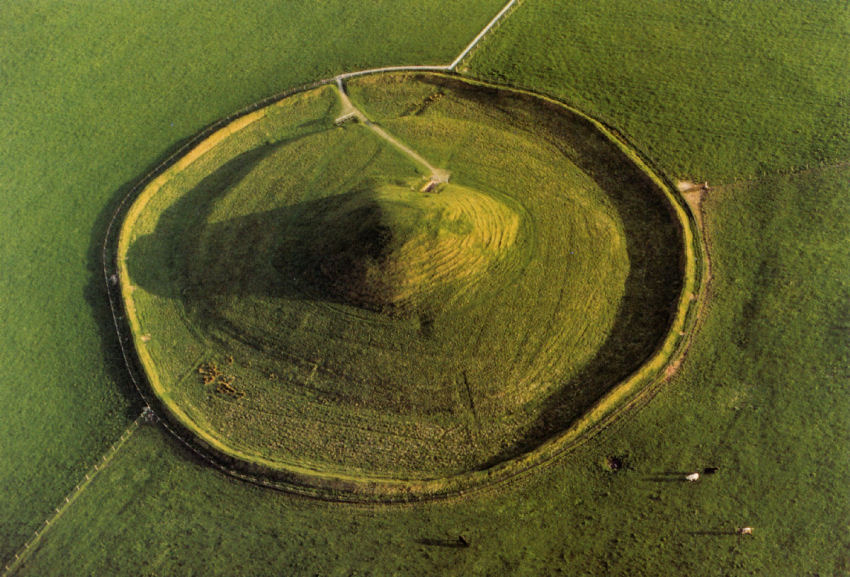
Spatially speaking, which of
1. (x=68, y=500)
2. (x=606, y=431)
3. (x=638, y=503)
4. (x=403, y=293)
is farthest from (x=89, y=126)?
(x=638, y=503)

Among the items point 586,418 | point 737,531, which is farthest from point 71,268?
point 737,531

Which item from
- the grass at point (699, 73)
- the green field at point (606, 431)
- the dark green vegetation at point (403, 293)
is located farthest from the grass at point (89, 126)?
the grass at point (699, 73)

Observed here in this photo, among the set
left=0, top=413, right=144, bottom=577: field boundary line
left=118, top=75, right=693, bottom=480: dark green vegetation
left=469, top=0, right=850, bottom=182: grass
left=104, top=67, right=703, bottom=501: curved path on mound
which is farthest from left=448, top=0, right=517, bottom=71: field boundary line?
left=0, top=413, right=144, bottom=577: field boundary line

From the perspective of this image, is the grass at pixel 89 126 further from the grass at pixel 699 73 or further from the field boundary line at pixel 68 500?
the grass at pixel 699 73

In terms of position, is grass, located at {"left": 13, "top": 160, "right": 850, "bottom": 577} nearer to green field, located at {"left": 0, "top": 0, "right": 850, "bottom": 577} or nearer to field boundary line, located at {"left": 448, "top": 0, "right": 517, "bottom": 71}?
green field, located at {"left": 0, "top": 0, "right": 850, "bottom": 577}

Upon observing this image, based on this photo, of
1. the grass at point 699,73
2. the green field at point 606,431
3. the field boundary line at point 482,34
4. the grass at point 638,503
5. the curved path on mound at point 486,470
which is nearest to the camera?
the grass at point 638,503

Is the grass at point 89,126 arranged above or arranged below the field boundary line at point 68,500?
above
